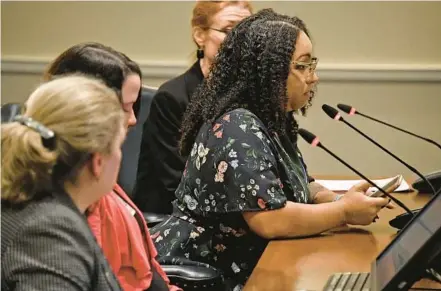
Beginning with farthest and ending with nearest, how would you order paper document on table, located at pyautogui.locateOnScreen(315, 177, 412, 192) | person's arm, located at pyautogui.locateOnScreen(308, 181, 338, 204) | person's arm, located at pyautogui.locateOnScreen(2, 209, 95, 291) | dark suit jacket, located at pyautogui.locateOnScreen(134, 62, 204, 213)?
dark suit jacket, located at pyautogui.locateOnScreen(134, 62, 204, 213) < paper document on table, located at pyautogui.locateOnScreen(315, 177, 412, 192) < person's arm, located at pyautogui.locateOnScreen(308, 181, 338, 204) < person's arm, located at pyautogui.locateOnScreen(2, 209, 95, 291)

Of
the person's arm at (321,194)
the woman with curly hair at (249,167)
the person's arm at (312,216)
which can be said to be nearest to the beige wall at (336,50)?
the person's arm at (321,194)

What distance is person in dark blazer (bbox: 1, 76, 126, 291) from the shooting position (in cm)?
102

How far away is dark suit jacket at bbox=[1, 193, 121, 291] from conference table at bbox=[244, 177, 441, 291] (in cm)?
51

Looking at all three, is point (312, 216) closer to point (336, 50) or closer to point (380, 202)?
point (380, 202)

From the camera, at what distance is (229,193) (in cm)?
179

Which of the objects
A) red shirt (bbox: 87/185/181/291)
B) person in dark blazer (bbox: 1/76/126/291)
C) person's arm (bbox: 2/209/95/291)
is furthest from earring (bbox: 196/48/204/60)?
person's arm (bbox: 2/209/95/291)

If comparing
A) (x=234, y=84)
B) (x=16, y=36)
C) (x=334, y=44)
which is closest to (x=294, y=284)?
(x=234, y=84)

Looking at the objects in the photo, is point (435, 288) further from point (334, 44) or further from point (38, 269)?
point (334, 44)

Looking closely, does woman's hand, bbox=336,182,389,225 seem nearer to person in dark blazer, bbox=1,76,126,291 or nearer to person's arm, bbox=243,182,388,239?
person's arm, bbox=243,182,388,239

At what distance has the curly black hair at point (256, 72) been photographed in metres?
1.91

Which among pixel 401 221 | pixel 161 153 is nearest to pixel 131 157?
pixel 161 153

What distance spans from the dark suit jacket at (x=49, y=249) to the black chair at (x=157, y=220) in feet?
1.98

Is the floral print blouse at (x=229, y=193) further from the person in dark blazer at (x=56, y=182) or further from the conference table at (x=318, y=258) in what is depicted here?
the person in dark blazer at (x=56, y=182)

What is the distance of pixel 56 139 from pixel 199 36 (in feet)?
5.67
